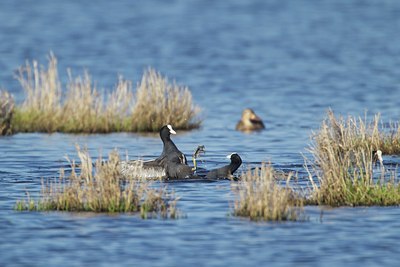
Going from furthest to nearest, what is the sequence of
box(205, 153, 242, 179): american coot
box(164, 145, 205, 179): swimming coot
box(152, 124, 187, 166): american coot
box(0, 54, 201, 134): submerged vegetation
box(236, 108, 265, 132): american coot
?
box(236, 108, 265, 132): american coot
box(0, 54, 201, 134): submerged vegetation
box(152, 124, 187, 166): american coot
box(164, 145, 205, 179): swimming coot
box(205, 153, 242, 179): american coot

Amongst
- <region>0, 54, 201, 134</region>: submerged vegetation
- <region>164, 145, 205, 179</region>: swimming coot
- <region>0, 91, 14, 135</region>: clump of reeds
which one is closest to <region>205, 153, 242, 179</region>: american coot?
<region>164, 145, 205, 179</region>: swimming coot

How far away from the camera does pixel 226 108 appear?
119 feet

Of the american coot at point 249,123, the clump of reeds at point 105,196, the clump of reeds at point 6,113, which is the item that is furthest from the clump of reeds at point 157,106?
the clump of reeds at point 105,196

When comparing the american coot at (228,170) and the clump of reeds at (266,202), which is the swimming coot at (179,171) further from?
the clump of reeds at (266,202)

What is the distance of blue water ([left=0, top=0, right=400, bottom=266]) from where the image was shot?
1527 centimetres

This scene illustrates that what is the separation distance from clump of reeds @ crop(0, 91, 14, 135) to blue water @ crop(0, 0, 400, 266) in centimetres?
39

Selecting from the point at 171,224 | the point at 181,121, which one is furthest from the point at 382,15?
the point at 171,224

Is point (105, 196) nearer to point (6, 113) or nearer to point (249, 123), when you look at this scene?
point (6, 113)

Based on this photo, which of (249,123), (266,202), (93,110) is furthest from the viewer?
(249,123)

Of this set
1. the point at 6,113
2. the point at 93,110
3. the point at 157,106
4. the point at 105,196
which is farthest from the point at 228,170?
the point at 6,113

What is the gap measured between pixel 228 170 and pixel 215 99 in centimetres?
1786

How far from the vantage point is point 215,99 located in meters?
38.6

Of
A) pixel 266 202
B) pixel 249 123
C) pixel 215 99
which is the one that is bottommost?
pixel 266 202

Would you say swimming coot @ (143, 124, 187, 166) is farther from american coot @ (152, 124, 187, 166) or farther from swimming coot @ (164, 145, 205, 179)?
swimming coot @ (164, 145, 205, 179)
